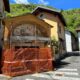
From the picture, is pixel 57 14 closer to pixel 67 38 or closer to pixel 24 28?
pixel 24 28

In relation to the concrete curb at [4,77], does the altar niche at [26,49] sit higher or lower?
higher

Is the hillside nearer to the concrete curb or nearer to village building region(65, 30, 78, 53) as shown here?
village building region(65, 30, 78, 53)

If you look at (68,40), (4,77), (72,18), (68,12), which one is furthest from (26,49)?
(68,12)

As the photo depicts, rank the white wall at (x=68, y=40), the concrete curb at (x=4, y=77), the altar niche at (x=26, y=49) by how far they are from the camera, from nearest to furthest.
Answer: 1. the concrete curb at (x=4, y=77)
2. the altar niche at (x=26, y=49)
3. the white wall at (x=68, y=40)

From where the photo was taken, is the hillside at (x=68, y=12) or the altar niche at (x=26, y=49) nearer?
the altar niche at (x=26, y=49)

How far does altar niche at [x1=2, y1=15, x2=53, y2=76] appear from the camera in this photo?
15.8 meters

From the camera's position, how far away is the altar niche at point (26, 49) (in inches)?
623

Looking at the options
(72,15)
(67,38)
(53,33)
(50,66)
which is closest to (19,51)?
(50,66)

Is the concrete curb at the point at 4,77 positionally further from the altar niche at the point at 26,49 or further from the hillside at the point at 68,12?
the hillside at the point at 68,12

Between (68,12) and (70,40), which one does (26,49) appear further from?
(68,12)

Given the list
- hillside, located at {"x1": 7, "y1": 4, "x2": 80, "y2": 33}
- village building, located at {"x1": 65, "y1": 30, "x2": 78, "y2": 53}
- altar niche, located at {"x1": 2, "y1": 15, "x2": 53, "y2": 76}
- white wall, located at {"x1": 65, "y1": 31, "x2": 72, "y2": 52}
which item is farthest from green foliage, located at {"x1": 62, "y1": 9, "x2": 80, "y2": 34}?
altar niche, located at {"x1": 2, "y1": 15, "x2": 53, "y2": 76}

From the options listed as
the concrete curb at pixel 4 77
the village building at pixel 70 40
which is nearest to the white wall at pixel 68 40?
the village building at pixel 70 40

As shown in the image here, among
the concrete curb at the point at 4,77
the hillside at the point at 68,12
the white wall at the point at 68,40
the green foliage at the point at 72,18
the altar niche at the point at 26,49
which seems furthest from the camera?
the hillside at the point at 68,12

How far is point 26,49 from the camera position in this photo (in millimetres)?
16750
